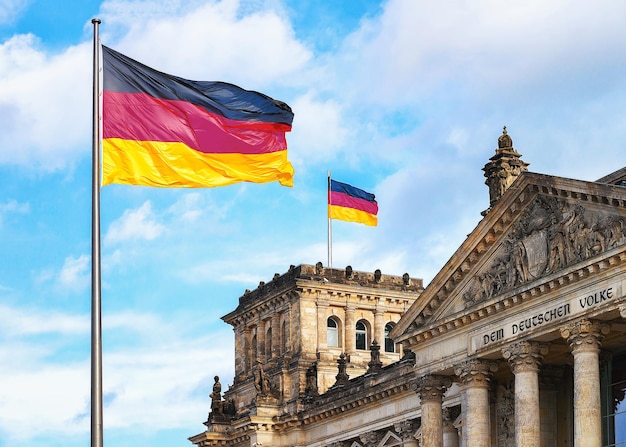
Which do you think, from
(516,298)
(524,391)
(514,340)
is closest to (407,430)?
(514,340)

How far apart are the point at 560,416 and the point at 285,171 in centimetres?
2371

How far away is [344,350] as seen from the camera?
8500 centimetres

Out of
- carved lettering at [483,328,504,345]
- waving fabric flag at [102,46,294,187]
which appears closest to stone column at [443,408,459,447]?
carved lettering at [483,328,504,345]

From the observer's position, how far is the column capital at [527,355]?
4931 centimetres

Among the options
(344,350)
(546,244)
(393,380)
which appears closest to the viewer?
(546,244)

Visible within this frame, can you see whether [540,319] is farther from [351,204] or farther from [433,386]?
[351,204]

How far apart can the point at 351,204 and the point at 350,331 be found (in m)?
7.71

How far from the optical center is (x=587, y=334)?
46.2m

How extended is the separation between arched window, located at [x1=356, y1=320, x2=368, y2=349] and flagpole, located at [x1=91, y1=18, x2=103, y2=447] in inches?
2225

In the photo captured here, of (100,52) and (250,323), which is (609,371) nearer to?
(100,52)

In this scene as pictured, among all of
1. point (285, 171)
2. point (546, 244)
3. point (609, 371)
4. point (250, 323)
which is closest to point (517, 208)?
point (546, 244)

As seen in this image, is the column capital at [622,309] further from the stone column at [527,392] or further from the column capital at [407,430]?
the column capital at [407,430]

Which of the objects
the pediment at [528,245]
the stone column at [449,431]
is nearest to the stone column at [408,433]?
the stone column at [449,431]

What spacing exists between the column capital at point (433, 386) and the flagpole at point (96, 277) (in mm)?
28215
